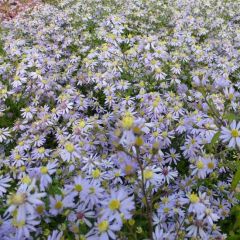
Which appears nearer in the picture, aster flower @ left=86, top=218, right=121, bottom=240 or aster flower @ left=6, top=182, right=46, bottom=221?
aster flower @ left=6, top=182, right=46, bottom=221

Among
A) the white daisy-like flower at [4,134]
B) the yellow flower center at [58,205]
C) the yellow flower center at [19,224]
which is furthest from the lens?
the white daisy-like flower at [4,134]

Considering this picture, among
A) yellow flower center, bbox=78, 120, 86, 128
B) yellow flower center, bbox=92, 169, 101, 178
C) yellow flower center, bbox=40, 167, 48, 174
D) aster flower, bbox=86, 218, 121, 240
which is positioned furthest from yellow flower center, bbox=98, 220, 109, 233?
yellow flower center, bbox=78, 120, 86, 128

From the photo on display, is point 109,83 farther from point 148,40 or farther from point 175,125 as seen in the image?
point 175,125

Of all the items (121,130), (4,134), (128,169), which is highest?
(121,130)

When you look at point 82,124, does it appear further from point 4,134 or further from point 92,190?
point 92,190

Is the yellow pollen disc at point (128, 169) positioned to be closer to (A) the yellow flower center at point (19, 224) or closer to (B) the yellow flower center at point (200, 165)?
(A) the yellow flower center at point (19, 224)

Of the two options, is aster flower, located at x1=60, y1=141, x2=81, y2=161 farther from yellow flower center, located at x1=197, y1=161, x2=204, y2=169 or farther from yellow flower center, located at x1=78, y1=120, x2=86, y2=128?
yellow flower center, located at x1=197, y1=161, x2=204, y2=169

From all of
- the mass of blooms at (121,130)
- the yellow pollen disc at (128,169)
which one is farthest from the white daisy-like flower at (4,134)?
the yellow pollen disc at (128,169)

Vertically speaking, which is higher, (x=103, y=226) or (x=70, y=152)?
(x=103, y=226)

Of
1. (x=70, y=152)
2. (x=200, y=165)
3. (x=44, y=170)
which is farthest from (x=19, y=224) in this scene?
(x=200, y=165)
